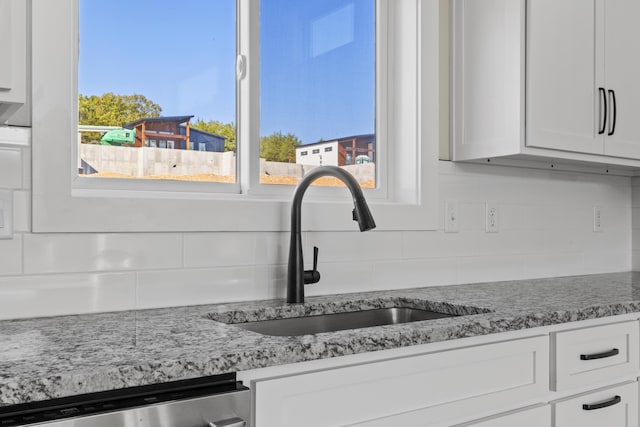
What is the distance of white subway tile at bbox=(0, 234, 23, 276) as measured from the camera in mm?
1413

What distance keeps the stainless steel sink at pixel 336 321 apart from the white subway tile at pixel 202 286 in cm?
17

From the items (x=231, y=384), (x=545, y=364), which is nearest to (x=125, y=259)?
(x=231, y=384)

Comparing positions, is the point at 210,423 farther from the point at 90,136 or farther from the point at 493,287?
the point at 493,287

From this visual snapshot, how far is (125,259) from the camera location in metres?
1.57

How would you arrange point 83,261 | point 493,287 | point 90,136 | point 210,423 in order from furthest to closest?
point 493,287 < point 90,136 < point 83,261 < point 210,423

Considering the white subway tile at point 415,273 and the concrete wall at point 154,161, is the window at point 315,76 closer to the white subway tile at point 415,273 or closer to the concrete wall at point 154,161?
the concrete wall at point 154,161

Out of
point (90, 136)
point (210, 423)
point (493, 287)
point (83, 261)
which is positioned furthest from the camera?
point (493, 287)

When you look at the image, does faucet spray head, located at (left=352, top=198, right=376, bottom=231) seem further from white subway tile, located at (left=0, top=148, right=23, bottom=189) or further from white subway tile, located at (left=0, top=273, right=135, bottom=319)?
white subway tile, located at (left=0, top=148, right=23, bottom=189)

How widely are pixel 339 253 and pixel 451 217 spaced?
533mm

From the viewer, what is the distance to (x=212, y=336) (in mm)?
1206

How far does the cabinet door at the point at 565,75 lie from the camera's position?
2045 mm

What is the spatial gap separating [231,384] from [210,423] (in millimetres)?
80

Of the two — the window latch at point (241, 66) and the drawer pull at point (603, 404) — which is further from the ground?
the window latch at point (241, 66)

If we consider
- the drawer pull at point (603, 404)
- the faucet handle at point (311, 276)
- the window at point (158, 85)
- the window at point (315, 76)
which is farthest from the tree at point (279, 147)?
the drawer pull at point (603, 404)
